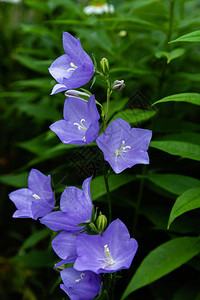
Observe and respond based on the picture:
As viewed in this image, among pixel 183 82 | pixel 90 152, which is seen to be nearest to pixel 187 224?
pixel 90 152

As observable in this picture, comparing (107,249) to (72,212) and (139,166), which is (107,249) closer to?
(72,212)

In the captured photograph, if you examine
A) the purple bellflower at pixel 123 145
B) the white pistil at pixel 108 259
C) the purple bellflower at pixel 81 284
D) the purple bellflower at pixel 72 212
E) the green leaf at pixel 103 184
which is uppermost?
the purple bellflower at pixel 123 145

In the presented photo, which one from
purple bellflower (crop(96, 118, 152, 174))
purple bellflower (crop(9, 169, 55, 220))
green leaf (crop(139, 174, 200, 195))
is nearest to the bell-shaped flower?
purple bellflower (crop(9, 169, 55, 220))

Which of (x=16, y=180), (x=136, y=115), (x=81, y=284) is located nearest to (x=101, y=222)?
(x=81, y=284)

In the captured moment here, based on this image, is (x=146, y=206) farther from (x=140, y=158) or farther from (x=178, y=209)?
(x=140, y=158)

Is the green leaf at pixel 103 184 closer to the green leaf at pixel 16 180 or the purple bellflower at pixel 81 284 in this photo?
the purple bellflower at pixel 81 284

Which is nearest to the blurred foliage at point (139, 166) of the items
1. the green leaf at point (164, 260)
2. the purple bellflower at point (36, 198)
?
the green leaf at point (164, 260)

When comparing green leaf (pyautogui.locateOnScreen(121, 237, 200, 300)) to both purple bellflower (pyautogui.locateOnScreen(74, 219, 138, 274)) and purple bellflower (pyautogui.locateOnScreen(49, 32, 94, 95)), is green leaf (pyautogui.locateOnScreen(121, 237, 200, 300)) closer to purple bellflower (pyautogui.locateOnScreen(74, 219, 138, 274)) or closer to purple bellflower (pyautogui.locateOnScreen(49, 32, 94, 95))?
purple bellflower (pyautogui.locateOnScreen(74, 219, 138, 274))
